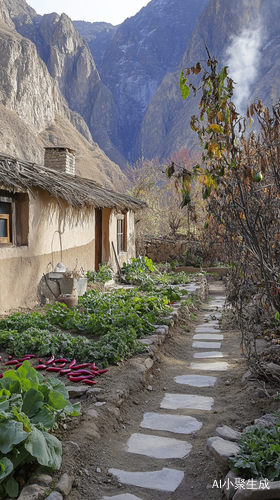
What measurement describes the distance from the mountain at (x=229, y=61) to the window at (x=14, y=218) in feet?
132

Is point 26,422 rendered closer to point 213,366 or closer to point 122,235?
point 213,366

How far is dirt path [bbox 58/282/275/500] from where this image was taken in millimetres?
2459

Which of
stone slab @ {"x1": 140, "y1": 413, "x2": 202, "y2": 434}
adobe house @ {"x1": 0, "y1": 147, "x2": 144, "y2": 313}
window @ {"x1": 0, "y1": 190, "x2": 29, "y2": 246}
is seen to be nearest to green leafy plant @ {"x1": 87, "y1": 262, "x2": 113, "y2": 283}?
adobe house @ {"x1": 0, "y1": 147, "x2": 144, "y2": 313}

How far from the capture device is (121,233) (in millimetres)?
12727


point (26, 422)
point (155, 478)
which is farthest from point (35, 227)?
point (155, 478)

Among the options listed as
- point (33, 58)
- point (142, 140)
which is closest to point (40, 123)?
point (33, 58)

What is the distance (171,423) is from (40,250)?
15.9 ft

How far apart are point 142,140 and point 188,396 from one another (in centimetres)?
5789

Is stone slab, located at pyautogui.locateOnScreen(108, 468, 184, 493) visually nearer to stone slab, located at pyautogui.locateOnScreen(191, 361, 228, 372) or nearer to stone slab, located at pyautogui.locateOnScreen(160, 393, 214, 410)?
stone slab, located at pyautogui.locateOnScreen(160, 393, 214, 410)

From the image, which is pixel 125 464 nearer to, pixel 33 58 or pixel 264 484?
pixel 264 484

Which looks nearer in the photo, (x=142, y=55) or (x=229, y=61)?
(x=229, y=61)

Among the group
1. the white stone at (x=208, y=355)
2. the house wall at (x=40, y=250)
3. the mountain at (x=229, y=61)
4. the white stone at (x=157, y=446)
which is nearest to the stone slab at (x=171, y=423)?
the white stone at (x=157, y=446)

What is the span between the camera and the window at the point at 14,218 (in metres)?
6.71

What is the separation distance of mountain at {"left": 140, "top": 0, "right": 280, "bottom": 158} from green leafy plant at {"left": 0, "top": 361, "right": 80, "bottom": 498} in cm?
4444
